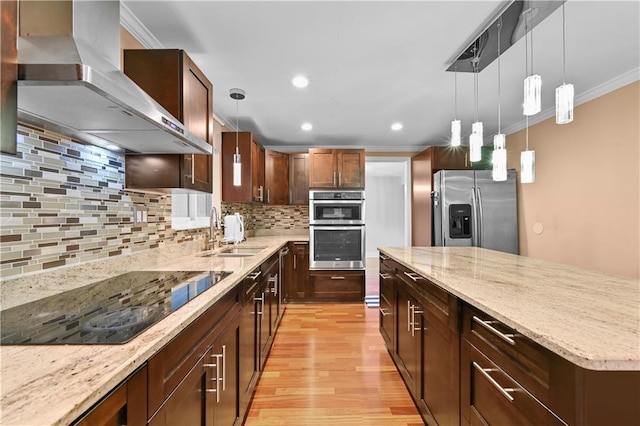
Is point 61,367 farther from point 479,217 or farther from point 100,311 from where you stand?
point 479,217

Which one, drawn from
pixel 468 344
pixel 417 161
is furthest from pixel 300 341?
pixel 417 161

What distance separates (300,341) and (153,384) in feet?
7.64

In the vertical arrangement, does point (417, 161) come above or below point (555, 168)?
above

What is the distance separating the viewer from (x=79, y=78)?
85cm

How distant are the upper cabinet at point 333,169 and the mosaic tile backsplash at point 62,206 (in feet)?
8.44

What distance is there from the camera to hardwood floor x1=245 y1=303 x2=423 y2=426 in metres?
1.86

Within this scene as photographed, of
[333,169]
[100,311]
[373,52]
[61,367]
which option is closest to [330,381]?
[100,311]

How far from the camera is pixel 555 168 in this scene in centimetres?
349

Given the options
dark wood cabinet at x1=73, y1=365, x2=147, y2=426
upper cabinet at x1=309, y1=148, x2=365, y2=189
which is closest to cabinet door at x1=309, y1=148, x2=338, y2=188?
upper cabinet at x1=309, y1=148, x2=365, y2=189

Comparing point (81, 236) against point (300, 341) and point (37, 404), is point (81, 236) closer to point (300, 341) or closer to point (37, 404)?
point (37, 404)

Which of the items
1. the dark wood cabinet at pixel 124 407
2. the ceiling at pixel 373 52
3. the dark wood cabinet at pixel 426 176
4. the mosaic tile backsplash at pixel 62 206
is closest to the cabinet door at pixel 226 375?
the dark wood cabinet at pixel 124 407

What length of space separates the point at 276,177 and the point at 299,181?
364 millimetres

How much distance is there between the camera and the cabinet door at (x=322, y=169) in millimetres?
4332

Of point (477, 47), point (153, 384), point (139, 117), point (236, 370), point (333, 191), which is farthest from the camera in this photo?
point (333, 191)
